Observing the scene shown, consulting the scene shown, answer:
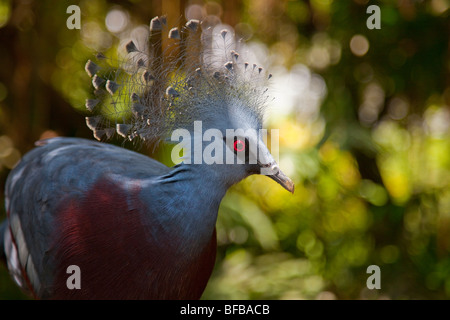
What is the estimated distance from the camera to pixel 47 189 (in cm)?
159

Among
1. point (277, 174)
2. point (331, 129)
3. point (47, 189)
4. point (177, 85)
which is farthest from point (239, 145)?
point (331, 129)

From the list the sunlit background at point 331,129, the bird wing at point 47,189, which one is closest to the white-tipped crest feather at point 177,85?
the bird wing at point 47,189

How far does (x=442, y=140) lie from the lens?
3139 mm

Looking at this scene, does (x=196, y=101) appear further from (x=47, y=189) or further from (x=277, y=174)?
(x=47, y=189)

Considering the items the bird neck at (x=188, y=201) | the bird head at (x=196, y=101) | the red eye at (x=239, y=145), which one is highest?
the bird head at (x=196, y=101)

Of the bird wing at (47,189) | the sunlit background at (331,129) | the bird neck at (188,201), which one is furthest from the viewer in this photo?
the sunlit background at (331,129)

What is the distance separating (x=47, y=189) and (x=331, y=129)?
2.05m

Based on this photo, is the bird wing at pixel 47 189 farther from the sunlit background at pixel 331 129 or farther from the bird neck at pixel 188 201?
the sunlit background at pixel 331 129

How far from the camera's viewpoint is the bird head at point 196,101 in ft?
4.60

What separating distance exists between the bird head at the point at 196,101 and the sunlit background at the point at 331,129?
1.42 meters

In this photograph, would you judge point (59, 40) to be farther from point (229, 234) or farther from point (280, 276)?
point (280, 276)

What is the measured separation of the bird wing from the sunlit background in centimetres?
121

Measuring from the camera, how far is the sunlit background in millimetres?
2980
